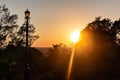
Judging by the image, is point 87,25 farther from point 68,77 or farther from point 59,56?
point 68,77

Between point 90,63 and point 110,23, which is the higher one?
point 110,23

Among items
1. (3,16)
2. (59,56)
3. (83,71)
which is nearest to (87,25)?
(59,56)

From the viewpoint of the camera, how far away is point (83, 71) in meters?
Result: 35.6

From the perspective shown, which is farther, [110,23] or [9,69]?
[110,23]

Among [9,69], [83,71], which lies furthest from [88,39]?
[9,69]

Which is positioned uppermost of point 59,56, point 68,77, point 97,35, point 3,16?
point 3,16

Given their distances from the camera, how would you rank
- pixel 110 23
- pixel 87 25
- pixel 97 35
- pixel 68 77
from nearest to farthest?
pixel 68 77 < pixel 97 35 < pixel 87 25 < pixel 110 23

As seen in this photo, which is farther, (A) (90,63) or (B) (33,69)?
(B) (33,69)

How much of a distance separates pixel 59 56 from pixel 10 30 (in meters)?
21.7

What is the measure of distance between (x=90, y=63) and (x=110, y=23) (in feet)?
50.2

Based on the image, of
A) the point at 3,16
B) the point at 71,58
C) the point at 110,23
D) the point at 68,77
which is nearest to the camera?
the point at 68,77

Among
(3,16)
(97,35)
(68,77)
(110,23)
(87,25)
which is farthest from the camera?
(3,16)

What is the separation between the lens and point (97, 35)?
42.7m

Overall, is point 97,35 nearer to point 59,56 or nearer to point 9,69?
point 59,56
